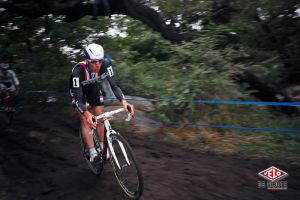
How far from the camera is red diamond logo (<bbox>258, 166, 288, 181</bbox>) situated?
604 centimetres

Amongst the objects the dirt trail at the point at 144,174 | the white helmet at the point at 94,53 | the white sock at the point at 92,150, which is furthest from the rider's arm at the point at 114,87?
the dirt trail at the point at 144,174

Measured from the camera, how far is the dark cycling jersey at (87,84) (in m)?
5.74

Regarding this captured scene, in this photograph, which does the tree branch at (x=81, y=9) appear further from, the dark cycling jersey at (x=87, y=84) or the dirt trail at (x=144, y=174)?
the dark cycling jersey at (x=87, y=84)

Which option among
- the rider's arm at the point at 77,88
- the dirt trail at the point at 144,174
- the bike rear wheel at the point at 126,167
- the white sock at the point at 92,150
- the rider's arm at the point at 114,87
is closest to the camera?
the bike rear wheel at the point at 126,167

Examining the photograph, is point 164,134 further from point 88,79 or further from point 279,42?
point 279,42

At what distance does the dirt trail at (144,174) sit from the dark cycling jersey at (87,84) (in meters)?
1.39

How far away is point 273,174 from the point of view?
628 centimetres

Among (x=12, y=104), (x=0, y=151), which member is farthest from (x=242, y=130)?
(x=12, y=104)

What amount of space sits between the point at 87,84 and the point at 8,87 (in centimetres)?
565

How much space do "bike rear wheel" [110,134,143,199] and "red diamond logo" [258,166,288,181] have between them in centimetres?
227

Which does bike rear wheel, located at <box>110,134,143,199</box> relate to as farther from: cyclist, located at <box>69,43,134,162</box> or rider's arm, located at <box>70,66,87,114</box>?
rider's arm, located at <box>70,66,87,114</box>

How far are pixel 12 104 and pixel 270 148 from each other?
24.3ft

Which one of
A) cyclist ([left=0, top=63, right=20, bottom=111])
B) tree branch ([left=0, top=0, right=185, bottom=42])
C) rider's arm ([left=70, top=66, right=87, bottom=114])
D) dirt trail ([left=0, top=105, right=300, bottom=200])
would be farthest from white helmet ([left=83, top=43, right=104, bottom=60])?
cyclist ([left=0, top=63, right=20, bottom=111])

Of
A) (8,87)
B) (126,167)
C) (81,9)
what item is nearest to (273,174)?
(126,167)
